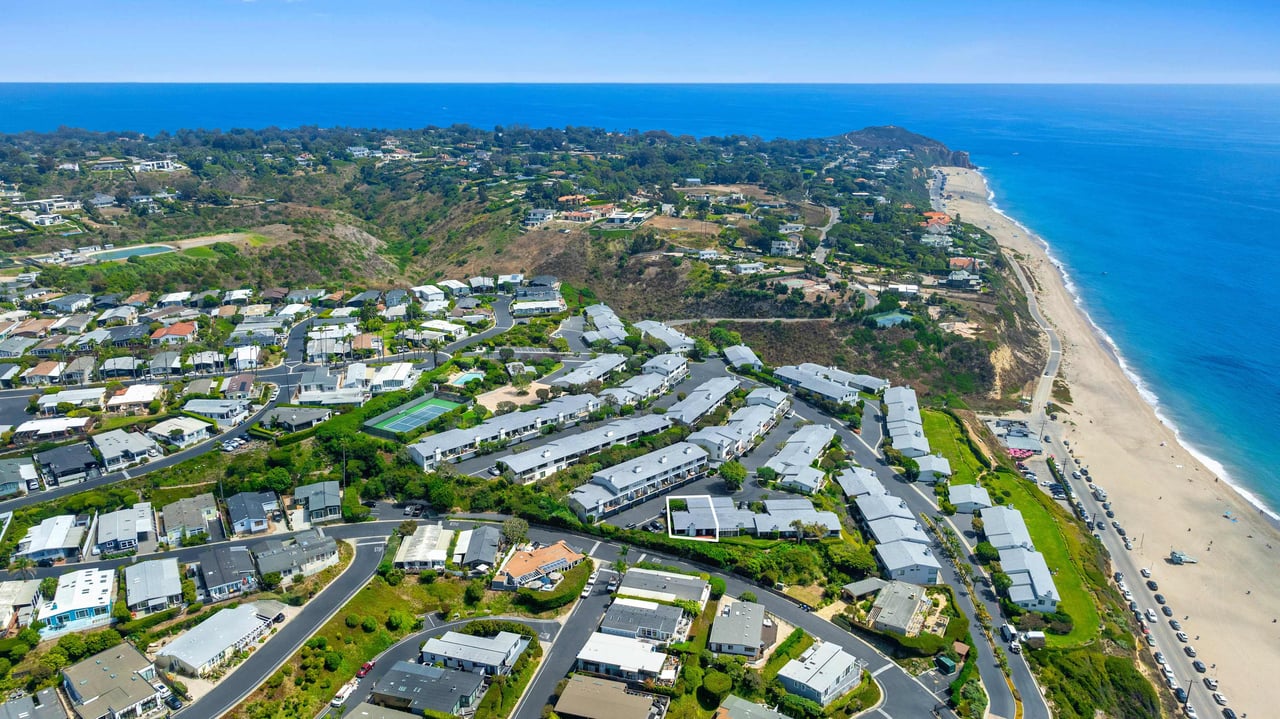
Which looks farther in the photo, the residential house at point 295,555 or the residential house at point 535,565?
the residential house at point 535,565

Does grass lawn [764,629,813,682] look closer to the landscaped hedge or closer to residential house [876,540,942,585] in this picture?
residential house [876,540,942,585]

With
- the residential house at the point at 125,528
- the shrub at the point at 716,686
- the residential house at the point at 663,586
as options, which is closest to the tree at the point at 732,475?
the residential house at the point at 663,586

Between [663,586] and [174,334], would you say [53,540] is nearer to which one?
[663,586]

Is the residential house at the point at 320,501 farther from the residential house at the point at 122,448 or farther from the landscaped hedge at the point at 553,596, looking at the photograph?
the landscaped hedge at the point at 553,596

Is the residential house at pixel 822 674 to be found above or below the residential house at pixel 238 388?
below

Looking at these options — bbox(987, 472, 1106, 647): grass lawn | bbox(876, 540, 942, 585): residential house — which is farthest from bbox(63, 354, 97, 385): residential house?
bbox(987, 472, 1106, 647): grass lawn

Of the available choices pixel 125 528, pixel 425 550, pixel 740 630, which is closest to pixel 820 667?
pixel 740 630

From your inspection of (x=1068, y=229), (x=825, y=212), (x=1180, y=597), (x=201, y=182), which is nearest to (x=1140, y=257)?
(x=1068, y=229)
